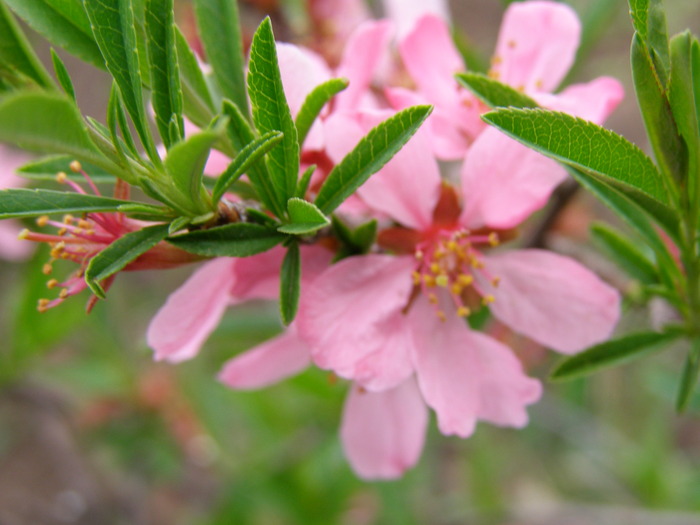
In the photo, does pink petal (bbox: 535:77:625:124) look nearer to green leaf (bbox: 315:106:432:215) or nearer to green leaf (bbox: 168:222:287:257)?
green leaf (bbox: 315:106:432:215)

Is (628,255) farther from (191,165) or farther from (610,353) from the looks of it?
(191,165)

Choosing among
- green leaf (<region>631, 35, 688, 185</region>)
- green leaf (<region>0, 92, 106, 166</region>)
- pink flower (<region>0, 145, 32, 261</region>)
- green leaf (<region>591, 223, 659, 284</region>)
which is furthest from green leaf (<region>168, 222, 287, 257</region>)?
pink flower (<region>0, 145, 32, 261</region>)

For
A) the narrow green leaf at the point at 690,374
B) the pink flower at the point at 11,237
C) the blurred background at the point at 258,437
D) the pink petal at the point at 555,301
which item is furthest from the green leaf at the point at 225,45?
the pink flower at the point at 11,237

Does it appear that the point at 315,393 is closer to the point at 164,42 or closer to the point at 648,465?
the point at 648,465

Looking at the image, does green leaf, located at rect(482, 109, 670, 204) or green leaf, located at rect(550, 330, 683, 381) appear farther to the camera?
green leaf, located at rect(550, 330, 683, 381)

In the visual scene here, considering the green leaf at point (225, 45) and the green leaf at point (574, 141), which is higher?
the green leaf at point (225, 45)

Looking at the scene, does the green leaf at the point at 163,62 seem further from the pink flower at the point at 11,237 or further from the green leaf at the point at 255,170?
the pink flower at the point at 11,237

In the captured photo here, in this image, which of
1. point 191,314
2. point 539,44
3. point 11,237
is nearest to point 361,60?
point 539,44
